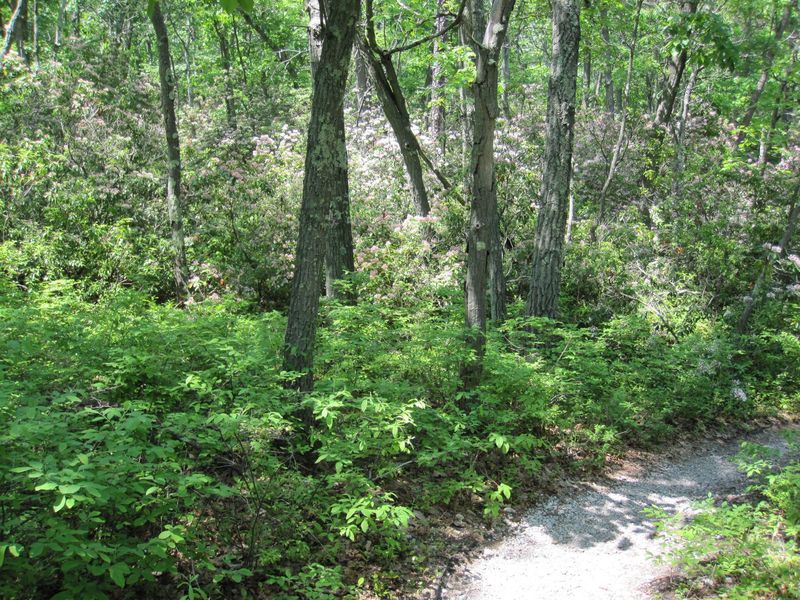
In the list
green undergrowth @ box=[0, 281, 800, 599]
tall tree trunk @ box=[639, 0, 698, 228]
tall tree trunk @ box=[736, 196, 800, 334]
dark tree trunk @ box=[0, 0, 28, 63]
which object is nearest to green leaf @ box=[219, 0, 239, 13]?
green undergrowth @ box=[0, 281, 800, 599]

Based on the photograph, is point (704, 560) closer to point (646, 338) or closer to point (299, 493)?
point (299, 493)

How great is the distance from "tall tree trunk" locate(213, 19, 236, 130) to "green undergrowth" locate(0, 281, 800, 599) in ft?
35.8

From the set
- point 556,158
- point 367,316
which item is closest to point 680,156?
point 556,158

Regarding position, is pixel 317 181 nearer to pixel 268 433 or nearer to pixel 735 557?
pixel 268 433

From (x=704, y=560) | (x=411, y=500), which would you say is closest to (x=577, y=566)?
(x=704, y=560)

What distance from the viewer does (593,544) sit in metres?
4.89

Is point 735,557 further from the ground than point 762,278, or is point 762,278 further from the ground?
point 762,278

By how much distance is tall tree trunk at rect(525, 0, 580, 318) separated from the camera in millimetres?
8062

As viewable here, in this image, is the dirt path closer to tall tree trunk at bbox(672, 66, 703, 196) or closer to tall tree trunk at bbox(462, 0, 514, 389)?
tall tree trunk at bbox(462, 0, 514, 389)

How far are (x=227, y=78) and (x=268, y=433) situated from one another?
51.4ft

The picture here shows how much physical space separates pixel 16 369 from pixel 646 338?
8371 mm

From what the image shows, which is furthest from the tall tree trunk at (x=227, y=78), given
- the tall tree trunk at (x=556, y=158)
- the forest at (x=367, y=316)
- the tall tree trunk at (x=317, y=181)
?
the tall tree trunk at (x=317, y=181)

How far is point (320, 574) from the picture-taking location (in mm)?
3711

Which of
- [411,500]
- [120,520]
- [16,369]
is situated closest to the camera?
[120,520]
